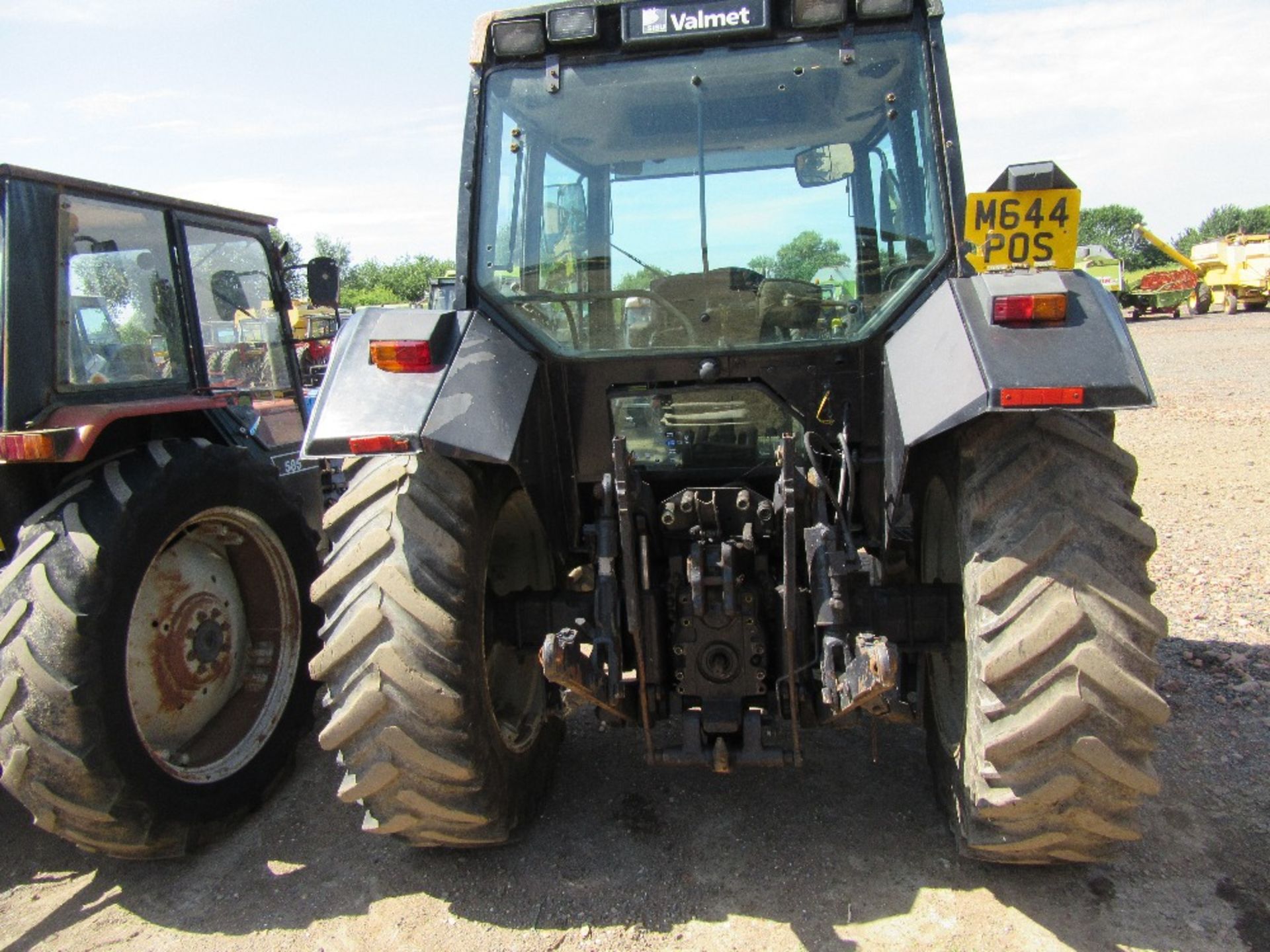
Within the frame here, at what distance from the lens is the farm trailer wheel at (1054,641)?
2311 mm

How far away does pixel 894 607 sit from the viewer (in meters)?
2.88

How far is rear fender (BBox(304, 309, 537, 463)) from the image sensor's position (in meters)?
2.57

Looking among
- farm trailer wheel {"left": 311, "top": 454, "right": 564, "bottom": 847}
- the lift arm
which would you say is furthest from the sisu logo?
the lift arm

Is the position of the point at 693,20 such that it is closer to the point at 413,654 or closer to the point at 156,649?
the point at 413,654

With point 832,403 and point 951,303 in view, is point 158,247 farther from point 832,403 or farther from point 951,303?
point 951,303

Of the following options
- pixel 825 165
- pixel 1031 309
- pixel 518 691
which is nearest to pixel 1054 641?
pixel 1031 309

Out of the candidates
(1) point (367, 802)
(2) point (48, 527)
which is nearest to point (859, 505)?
(1) point (367, 802)

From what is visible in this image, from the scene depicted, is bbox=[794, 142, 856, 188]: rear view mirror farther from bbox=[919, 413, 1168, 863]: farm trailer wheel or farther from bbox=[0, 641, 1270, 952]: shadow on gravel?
bbox=[0, 641, 1270, 952]: shadow on gravel

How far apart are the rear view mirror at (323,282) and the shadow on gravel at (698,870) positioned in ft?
8.13

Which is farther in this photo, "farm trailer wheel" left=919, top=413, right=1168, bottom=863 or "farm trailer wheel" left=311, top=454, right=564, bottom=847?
"farm trailer wheel" left=311, top=454, right=564, bottom=847

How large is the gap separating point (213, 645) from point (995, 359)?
124 inches

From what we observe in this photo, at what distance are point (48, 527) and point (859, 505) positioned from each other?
8.87ft

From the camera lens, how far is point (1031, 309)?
8.00 feet

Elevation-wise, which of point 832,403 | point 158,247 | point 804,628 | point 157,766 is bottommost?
point 157,766
